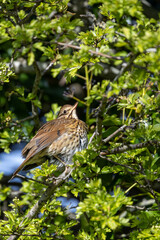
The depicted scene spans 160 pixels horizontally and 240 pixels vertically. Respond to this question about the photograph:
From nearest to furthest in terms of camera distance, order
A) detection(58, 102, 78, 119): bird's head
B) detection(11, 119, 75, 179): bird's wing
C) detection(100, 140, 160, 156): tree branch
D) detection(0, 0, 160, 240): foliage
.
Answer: detection(0, 0, 160, 240): foliage
detection(100, 140, 160, 156): tree branch
detection(11, 119, 75, 179): bird's wing
detection(58, 102, 78, 119): bird's head

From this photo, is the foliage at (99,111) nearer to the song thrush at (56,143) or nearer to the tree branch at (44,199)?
the tree branch at (44,199)

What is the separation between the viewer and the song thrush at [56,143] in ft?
11.9

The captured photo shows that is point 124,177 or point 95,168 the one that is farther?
point 124,177

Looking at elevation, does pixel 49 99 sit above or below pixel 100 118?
below

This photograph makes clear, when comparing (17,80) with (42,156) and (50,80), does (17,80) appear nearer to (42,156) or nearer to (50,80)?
(50,80)

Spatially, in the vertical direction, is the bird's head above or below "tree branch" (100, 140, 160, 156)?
below

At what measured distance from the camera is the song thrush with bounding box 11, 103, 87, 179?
11.9 feet

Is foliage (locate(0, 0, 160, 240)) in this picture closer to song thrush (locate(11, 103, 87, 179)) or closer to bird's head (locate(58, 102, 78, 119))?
bird's head (locate(58, 102, 78, 119))

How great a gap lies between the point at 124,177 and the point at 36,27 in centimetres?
210

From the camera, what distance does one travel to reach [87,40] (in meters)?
2.71

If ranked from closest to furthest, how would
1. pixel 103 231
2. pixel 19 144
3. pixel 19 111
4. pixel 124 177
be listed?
pixel 103 231, pixel 124 177, pixel 19 144, pixel 19 111

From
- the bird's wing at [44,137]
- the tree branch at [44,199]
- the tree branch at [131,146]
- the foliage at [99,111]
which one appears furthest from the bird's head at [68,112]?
the tree branch at [131,146]

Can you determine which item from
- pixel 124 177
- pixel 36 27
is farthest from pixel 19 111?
pixel 36 27

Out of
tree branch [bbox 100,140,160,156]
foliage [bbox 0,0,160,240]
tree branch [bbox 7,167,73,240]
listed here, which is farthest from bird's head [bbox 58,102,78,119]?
tree branch [bbox 100,140,160,156]
